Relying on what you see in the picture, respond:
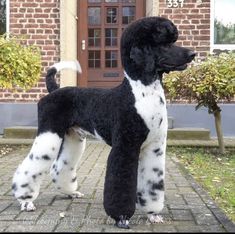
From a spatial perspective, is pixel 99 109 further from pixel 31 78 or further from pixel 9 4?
pixel 9 4

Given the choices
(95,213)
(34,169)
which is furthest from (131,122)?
(34,169)

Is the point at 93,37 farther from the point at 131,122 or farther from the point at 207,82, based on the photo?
the point at 131,122

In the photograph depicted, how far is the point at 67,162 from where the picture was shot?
19.4ft

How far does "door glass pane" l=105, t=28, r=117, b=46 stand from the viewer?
1263cm

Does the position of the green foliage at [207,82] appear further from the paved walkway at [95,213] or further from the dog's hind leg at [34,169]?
the dog's hind leg at [34,169]

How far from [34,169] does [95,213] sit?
28.4 inches

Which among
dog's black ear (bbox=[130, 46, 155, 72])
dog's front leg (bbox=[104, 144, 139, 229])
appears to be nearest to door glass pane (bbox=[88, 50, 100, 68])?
dog's black ear (bbox=[130, 46, 155, 72])

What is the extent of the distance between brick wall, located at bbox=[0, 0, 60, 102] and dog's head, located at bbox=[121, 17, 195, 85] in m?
7.52

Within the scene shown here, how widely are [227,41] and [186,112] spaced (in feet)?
5.82

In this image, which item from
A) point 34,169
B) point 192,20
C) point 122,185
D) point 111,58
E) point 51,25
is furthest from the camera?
point 111,58

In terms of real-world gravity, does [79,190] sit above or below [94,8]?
below

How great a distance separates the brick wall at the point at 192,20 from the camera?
12.0 m

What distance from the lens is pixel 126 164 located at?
15.3ft

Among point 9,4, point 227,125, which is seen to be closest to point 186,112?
point 227,125
